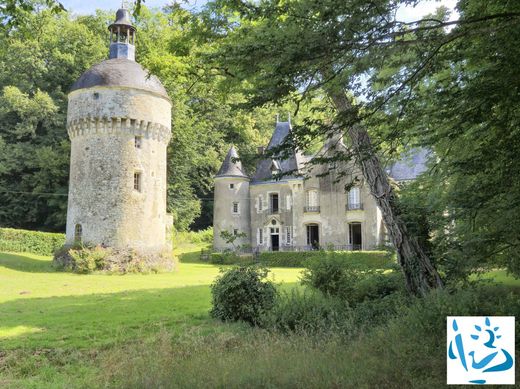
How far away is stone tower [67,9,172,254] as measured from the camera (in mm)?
24656

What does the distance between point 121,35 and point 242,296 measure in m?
22.4

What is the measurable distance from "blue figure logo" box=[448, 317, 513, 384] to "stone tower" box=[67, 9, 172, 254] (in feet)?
70.5

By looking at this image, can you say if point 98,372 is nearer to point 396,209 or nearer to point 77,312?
point 77,312

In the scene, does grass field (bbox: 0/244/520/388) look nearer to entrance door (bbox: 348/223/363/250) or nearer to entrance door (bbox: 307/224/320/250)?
entrance door (bbox: 348/223/363/250)

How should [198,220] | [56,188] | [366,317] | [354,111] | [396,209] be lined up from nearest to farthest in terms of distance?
[354,111] < [366,317] < [396,209] < [56,188] < [198,220]

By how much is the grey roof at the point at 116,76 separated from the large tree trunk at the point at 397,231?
17774 mm

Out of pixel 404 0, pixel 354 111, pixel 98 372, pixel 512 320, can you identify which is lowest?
pixel 98 372

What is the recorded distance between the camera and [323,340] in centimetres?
674

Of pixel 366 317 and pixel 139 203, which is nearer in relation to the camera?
pixel 366 317

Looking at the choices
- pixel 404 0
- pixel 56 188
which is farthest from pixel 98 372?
pixel 56 188

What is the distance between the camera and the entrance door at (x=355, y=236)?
33006mm

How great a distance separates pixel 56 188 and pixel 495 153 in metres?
33.5

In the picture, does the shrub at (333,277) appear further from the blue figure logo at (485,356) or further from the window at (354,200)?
the window at (354,200)

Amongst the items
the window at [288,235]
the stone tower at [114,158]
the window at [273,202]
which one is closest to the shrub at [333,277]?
the stone tower at [114,158]
